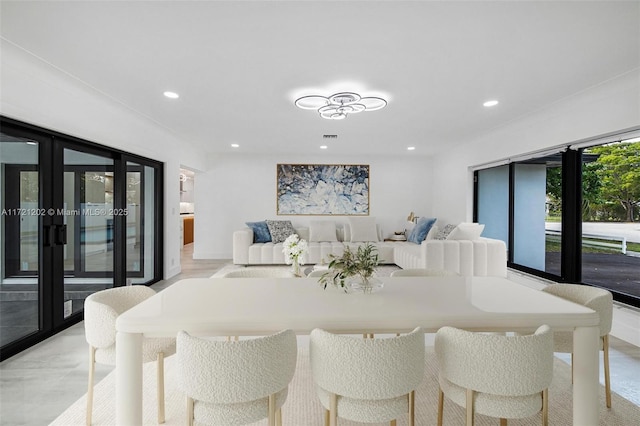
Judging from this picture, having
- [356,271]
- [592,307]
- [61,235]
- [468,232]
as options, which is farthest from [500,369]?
[468,232]

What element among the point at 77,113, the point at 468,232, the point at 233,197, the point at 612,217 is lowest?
the point at 468,232

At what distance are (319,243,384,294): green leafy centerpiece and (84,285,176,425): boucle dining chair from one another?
0.97 metres

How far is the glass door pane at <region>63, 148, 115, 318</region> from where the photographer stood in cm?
338

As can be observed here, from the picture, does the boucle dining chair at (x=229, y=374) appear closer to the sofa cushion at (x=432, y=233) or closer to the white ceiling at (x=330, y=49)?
the white ceiling at (x=330, y=49)

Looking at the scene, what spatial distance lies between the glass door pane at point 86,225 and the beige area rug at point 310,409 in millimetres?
1659

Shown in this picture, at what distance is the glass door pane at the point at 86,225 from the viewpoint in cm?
338

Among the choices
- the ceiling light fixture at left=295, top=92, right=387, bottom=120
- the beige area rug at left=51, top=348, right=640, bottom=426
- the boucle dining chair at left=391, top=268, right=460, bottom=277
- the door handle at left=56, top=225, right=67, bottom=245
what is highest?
the ceiling light fixture at left=295, top=92, right=387, bottom=120

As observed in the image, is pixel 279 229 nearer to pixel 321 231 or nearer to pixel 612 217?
pixel 321 231

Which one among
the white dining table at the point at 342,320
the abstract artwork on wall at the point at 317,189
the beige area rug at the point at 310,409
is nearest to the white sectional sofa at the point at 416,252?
Result: the abstract artwork on wall at the point at 317,189

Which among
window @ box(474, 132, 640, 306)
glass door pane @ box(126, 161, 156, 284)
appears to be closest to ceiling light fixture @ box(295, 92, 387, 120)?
window @ box(474, 132, 640, 306)

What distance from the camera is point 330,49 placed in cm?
248

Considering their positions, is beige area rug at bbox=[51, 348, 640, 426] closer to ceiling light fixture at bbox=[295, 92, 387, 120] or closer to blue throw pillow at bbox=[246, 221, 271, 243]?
ceiling light fixture at bbox=[295, 92, 387, 120]

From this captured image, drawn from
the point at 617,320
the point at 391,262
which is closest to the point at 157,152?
the point at 391,262

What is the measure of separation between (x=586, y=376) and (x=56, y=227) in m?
3.99
